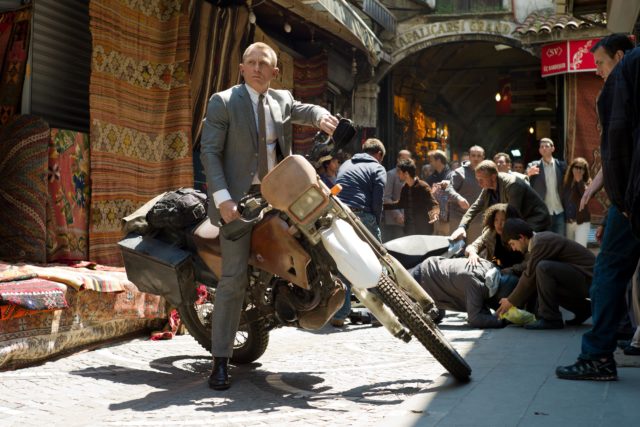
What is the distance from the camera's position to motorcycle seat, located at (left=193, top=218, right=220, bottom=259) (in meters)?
5.57

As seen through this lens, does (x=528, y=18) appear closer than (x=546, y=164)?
No

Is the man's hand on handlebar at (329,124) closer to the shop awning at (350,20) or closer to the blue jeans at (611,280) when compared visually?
the blue jeans at (611,280)

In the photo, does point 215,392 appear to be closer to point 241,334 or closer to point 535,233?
point 241,334

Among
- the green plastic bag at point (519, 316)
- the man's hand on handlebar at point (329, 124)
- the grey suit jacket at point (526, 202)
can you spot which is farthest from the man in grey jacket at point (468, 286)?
the man's hand on handlebar at point (329, 124)

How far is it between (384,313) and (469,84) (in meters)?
25.5

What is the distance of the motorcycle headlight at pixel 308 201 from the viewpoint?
484 cm

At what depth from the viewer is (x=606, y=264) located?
492 cm

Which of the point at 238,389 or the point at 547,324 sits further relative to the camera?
the point at 547,324

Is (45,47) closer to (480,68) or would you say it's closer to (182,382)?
(182,382)

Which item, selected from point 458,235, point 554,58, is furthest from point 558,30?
point 458,235

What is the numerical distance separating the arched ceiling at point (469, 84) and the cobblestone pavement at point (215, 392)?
16.1 meters

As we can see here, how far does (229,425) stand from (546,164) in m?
10.3

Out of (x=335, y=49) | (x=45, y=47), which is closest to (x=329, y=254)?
(x=45, y=47)

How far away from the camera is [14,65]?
26.5 feet
